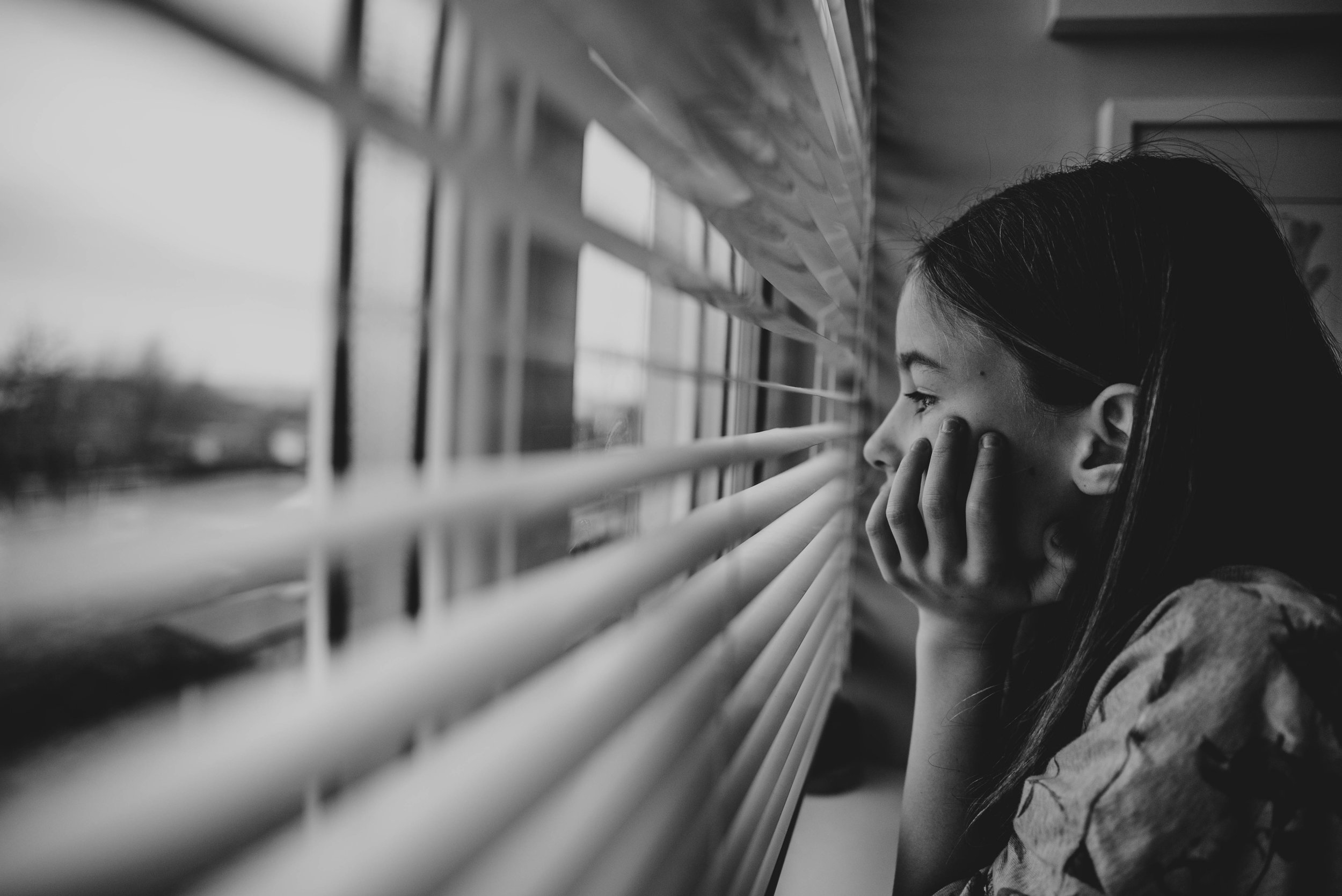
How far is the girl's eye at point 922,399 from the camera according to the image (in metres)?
0.90

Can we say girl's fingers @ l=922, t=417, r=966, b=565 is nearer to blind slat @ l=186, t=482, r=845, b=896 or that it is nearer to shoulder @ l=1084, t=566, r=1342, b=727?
shoulder @ l=1084, t=566, r=1342, b=727

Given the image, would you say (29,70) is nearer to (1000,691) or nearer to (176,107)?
(176,107)

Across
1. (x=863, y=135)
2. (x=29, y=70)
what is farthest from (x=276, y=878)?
(x=863, y=135)

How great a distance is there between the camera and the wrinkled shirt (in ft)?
1.73

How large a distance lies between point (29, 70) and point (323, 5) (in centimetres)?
10

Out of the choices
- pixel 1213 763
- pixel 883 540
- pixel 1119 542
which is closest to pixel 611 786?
pixel 1213 763

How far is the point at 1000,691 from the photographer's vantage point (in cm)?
100

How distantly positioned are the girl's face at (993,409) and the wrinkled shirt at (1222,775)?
0.89ft

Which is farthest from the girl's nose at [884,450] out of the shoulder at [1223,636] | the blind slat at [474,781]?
the blind slat at [474,781]

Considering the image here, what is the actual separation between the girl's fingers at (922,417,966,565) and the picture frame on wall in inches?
33.1

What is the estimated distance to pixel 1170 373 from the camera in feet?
2.38

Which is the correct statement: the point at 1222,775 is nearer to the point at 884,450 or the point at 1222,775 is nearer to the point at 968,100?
the point at 884,450

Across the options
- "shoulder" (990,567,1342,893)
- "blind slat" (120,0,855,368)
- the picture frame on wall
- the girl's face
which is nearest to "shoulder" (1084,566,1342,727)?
"shoulder" (990,567,1342,893)

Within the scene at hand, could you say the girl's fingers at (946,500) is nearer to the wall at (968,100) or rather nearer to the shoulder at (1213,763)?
the shoulder at (1213,763)
